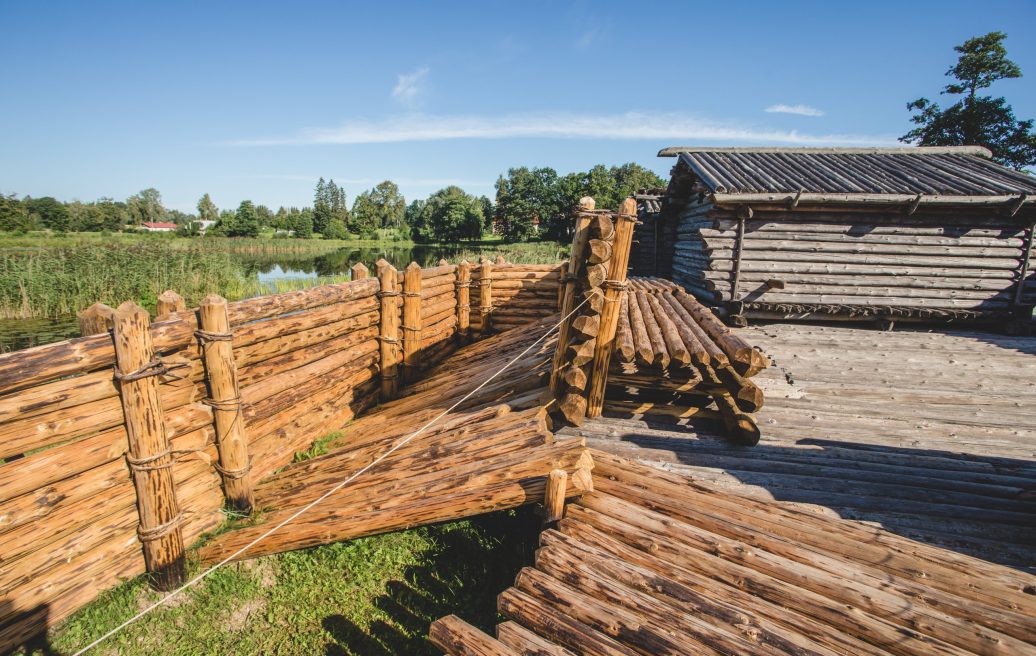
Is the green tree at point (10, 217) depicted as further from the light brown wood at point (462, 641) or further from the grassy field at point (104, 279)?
the light brown wood at point (462, 641)

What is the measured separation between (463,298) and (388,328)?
119 inches

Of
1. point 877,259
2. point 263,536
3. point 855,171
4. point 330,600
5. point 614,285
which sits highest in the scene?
point 855,171

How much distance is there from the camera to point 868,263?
38.0 feet

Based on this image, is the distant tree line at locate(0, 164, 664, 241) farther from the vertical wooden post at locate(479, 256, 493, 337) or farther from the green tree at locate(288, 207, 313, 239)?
the vertical wooden post at locate(479, 256, 493, 337)

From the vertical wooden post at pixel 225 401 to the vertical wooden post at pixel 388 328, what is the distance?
9.64ft

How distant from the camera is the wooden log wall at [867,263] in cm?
1134

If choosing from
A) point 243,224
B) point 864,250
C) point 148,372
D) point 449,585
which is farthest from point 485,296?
point 243,224

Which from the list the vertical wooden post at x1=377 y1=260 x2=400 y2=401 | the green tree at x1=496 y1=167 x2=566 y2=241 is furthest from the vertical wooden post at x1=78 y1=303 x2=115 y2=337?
the green tree at x1=496 y1=167 x2=566 y2=241

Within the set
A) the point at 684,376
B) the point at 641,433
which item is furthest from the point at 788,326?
Answer: the point at 641,433

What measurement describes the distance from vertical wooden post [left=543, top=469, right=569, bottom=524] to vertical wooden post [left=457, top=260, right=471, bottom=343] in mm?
7164

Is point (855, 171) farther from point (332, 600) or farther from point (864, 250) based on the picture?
point (332, 600)

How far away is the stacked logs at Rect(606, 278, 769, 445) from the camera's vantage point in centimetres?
505

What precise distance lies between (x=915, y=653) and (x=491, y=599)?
2851 mm

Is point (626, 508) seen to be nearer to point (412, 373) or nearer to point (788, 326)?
point (412, 373)
